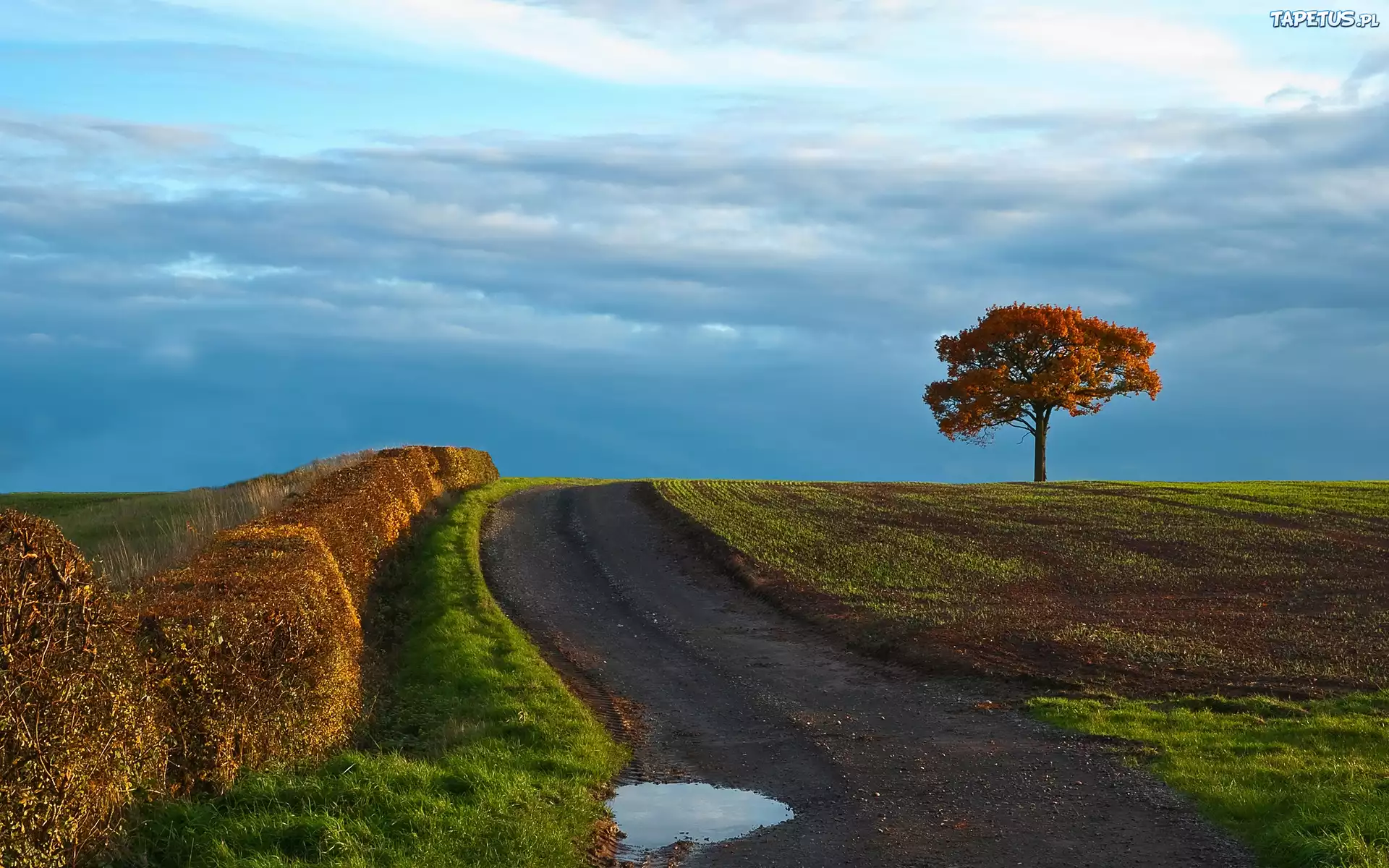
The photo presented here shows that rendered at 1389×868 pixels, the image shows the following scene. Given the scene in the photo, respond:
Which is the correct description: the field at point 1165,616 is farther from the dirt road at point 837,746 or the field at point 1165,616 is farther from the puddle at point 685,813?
the puddle at point 685,813

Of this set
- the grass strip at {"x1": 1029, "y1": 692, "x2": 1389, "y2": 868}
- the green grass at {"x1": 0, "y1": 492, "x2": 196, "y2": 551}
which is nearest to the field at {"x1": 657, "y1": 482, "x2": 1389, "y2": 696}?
the grass strip at {"x1": 1029, "y1": 692, "x2": 1389, "y2": 868}

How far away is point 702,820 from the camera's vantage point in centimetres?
1073

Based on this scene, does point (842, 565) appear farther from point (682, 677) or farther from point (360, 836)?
point (360, 836)

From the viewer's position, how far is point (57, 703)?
25.1 feet

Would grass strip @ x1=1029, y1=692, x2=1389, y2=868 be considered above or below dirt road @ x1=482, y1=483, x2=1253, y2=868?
above

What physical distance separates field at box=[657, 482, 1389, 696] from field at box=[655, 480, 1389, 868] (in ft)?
0.25

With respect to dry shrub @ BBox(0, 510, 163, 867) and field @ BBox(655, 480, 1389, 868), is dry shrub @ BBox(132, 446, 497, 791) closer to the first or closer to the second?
dry shrub @ BBox(0, 510, 163, 867)

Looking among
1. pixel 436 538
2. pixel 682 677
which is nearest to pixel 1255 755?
pixel 682 677

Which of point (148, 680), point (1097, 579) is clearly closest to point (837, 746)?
point (148, 680)

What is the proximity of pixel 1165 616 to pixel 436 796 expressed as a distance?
51.6ft

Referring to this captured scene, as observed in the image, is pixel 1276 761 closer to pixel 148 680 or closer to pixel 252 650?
pixel 252 650

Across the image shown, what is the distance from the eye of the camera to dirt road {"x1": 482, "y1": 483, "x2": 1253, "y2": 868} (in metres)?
9.71

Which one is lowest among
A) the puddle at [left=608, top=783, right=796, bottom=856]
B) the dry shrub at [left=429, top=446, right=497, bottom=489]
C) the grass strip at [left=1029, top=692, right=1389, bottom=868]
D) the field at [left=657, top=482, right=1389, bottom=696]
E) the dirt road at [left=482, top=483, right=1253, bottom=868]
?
the puddle at [left=608, top=783, right=796, bottom=856]

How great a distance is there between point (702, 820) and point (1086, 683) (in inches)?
296
